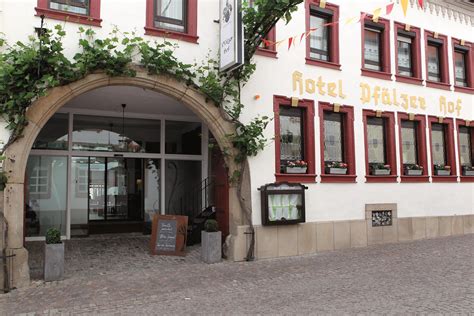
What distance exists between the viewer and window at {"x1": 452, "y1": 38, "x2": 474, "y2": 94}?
14109 millimetres

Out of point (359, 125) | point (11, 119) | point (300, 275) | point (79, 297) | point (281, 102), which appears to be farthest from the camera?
point (359, 125)

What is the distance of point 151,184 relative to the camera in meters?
13.0

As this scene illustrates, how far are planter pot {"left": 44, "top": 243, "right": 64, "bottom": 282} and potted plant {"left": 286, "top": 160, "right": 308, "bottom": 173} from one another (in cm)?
516

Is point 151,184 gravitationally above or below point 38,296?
above

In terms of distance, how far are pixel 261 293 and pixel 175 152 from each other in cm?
708

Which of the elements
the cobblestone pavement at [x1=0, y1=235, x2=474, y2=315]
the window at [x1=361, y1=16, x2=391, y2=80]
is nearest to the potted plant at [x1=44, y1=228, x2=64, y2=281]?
the cobblestone pavement at [x1=0, y1=235, x2=474, y2=315]

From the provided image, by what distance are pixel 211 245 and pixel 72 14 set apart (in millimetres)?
5158

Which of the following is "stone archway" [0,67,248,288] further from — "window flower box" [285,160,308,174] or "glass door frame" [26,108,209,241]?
"glass door frame" [26,108,209,241]

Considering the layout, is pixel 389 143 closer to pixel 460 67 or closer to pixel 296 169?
pixel 296 169

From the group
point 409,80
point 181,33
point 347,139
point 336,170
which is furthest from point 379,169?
point 181,33

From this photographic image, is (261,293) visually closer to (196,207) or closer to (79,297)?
(79,297)

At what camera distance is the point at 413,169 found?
12359mm

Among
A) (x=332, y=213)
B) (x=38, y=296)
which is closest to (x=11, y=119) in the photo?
(x=38, y=296)

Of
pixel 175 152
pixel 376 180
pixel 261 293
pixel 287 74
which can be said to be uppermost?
pixel 287 74
